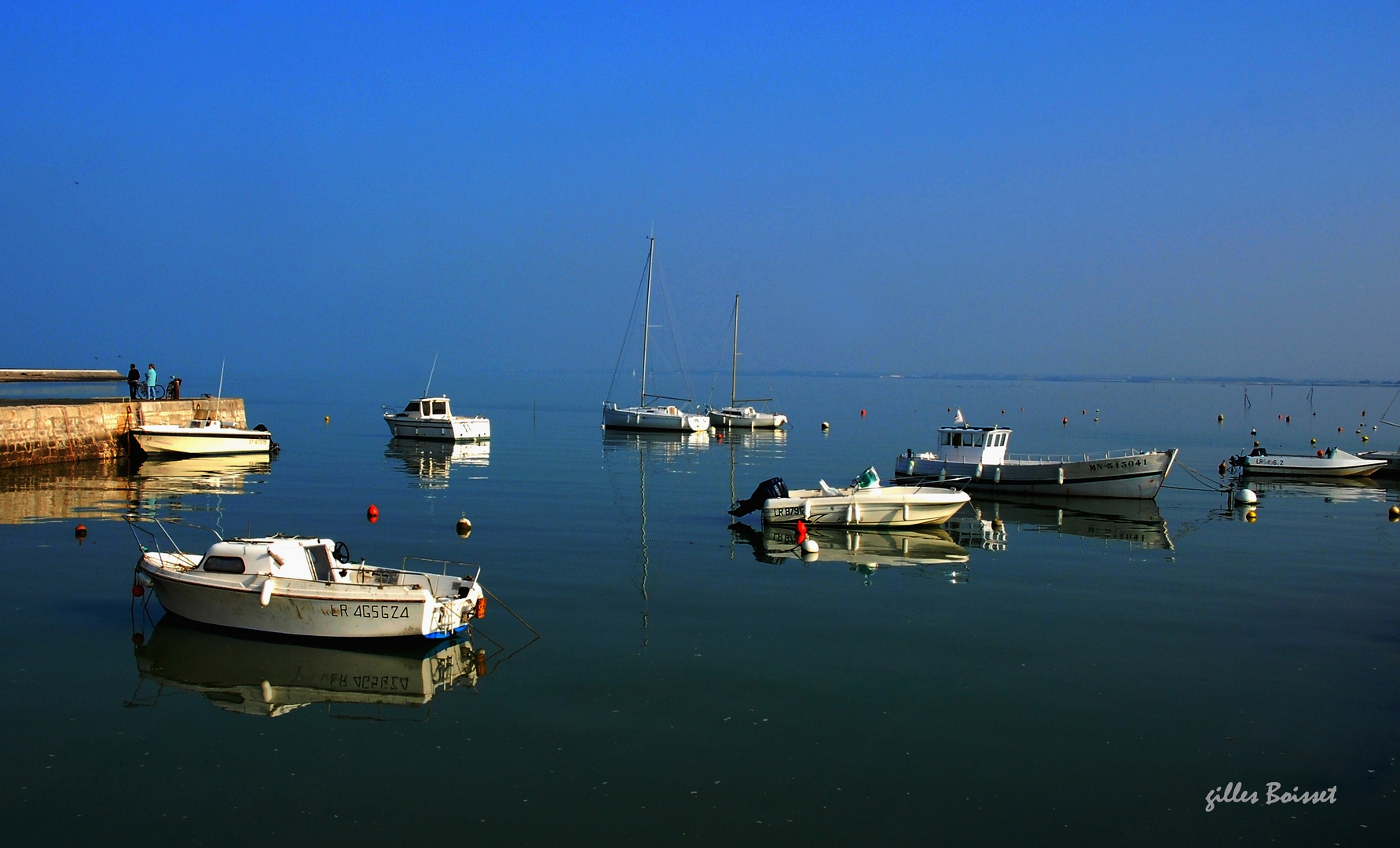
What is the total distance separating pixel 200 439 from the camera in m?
51.1

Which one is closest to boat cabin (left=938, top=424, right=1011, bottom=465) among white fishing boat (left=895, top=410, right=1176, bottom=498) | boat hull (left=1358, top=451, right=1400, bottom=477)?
white fishing boat (left=895, top=410, right=1176, bottom=498)

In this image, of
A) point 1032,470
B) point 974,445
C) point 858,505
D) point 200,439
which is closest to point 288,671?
point 858,505

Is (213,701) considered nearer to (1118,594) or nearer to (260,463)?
(1118,594)

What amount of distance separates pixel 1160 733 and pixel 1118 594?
9603 millimetres

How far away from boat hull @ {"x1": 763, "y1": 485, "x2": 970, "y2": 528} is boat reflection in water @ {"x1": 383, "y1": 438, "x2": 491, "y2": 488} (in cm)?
1652

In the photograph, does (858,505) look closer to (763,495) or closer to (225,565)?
(763,495)

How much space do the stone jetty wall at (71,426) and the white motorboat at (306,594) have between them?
30.2 metres

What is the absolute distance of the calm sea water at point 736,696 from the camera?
38.8 ft

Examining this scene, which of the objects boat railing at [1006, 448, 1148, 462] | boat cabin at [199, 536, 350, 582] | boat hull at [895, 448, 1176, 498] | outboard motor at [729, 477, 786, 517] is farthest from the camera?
boat railing at [1006, 448, 1148, 462]

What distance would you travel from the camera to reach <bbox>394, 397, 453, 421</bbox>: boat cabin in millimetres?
67688

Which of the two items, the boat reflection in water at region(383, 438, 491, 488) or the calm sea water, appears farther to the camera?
the boat reflection in water at region(383, 438, 491, 488)

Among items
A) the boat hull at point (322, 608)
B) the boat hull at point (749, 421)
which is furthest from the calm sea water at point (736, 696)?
the boat hull at point (749, 421)

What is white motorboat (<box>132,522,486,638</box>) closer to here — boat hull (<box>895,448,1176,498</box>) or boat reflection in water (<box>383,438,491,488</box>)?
boat reflection in water (<box>383,438,491,488</box>)

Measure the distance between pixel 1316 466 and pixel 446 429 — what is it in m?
48.2
